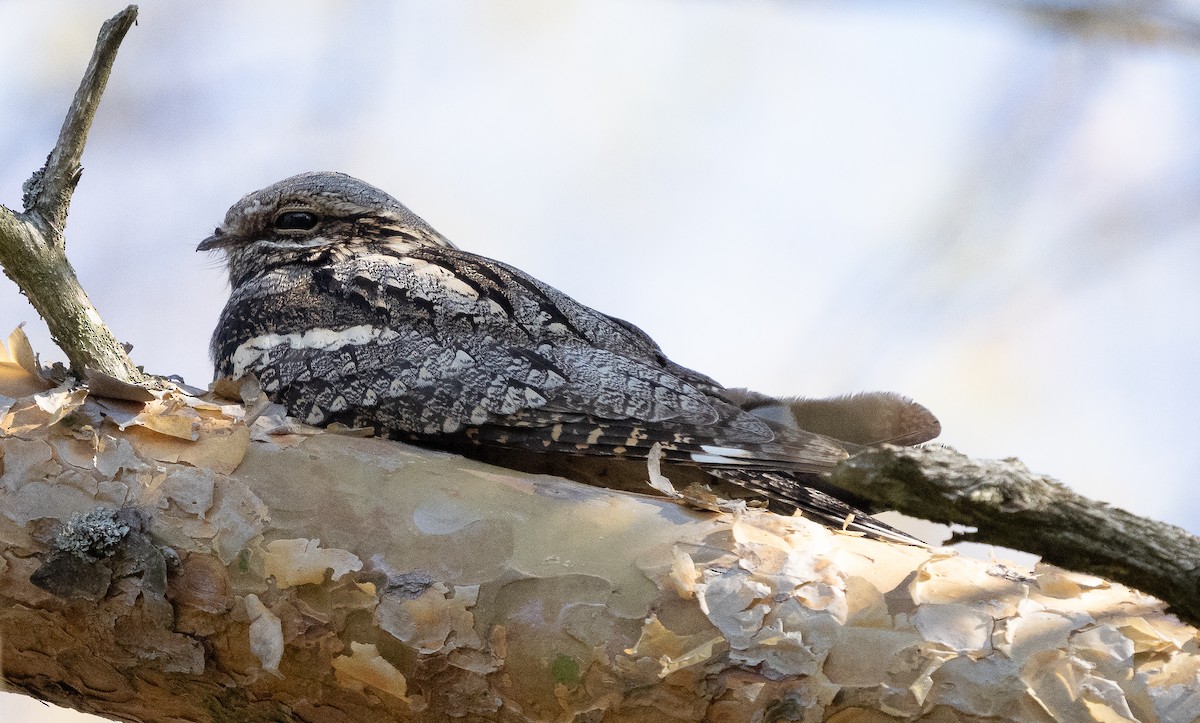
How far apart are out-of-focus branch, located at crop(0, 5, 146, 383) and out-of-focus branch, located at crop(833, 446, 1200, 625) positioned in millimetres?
1775

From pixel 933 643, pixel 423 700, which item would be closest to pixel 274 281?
pixel 423 700

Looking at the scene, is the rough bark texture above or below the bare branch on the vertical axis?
below

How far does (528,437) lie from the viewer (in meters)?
2.42

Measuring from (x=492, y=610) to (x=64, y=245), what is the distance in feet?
4.78

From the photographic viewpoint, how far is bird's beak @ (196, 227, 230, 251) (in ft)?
11.2

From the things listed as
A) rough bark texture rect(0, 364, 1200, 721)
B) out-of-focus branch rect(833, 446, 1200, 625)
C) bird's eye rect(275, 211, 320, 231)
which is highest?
bird's eye rect(275, 211, 320, 231)

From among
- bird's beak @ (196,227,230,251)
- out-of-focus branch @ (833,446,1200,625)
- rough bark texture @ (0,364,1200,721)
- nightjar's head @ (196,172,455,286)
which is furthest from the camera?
bird's beak @ (196,227,230,251)

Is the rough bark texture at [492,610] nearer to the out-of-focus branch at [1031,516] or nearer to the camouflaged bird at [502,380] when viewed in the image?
the out-of-focus branch at [1031,516]

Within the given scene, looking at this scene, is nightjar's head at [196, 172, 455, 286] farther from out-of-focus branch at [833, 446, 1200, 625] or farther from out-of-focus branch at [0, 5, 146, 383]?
out-of-focus branch at [833, 446, 1200, 625]

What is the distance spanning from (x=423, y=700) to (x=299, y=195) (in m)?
1.96

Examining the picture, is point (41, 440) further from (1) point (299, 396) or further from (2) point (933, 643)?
(2) point (933, 643)

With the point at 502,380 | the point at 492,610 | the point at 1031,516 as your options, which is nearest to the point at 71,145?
the point at 502,380

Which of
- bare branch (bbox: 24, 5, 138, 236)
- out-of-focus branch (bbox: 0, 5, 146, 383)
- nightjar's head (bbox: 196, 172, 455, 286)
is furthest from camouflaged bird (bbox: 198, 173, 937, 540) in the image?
bare branch (bbox: 24, 5, 138, 236)

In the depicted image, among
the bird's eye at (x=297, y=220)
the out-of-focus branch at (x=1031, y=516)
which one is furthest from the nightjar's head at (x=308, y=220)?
the out-of-focus branch at (x=1031, y=516)
